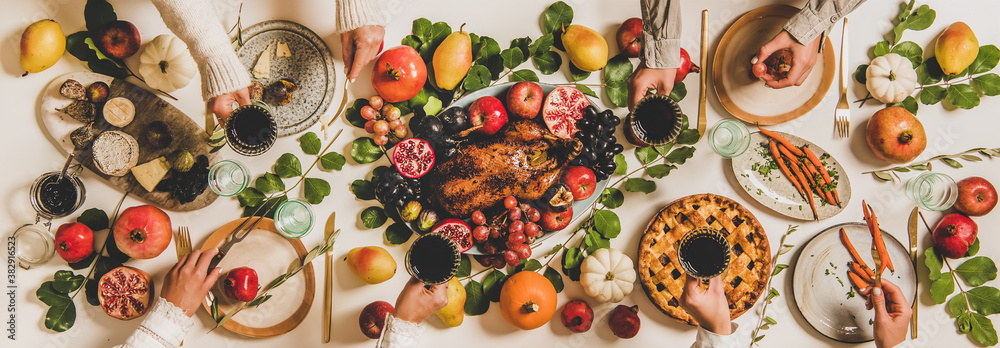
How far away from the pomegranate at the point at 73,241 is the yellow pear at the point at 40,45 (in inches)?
21.4

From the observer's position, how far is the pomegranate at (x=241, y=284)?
63.2 inches

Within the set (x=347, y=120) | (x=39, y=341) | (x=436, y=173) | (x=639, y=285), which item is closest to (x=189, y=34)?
(x=347, y=120)

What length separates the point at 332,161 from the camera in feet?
5.43

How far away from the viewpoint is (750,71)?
5.50 feet

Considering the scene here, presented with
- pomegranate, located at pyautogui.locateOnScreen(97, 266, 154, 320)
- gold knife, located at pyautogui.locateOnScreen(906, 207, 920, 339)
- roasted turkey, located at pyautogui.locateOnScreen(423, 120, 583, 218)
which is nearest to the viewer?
roasted turkey, located at pyautogui.locateOnScreen(423, 120, 583, 218)

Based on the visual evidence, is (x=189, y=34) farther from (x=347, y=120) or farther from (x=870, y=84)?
(x=870, y=84)

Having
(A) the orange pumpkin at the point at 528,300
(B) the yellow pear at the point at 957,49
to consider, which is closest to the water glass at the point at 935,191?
(B) the yellow pear at the point at 957,49

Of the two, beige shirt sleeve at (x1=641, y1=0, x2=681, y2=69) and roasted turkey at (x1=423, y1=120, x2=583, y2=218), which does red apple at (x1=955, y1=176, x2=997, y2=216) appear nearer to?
beige shirt sleeve at (x1=641, y1=0, x2=681, y2=69)

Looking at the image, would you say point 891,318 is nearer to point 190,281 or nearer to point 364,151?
point 364,151

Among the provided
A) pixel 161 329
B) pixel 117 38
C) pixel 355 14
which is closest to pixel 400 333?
pixel 161 329

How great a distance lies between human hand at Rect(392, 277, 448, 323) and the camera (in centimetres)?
140

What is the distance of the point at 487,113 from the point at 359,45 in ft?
1.49

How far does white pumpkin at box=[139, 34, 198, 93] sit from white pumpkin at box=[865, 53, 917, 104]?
234 cm

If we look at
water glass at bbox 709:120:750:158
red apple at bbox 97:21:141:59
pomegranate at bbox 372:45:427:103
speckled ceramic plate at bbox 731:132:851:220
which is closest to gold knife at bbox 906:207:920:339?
speckled ceramic plate at bbox 731:132:851:220
